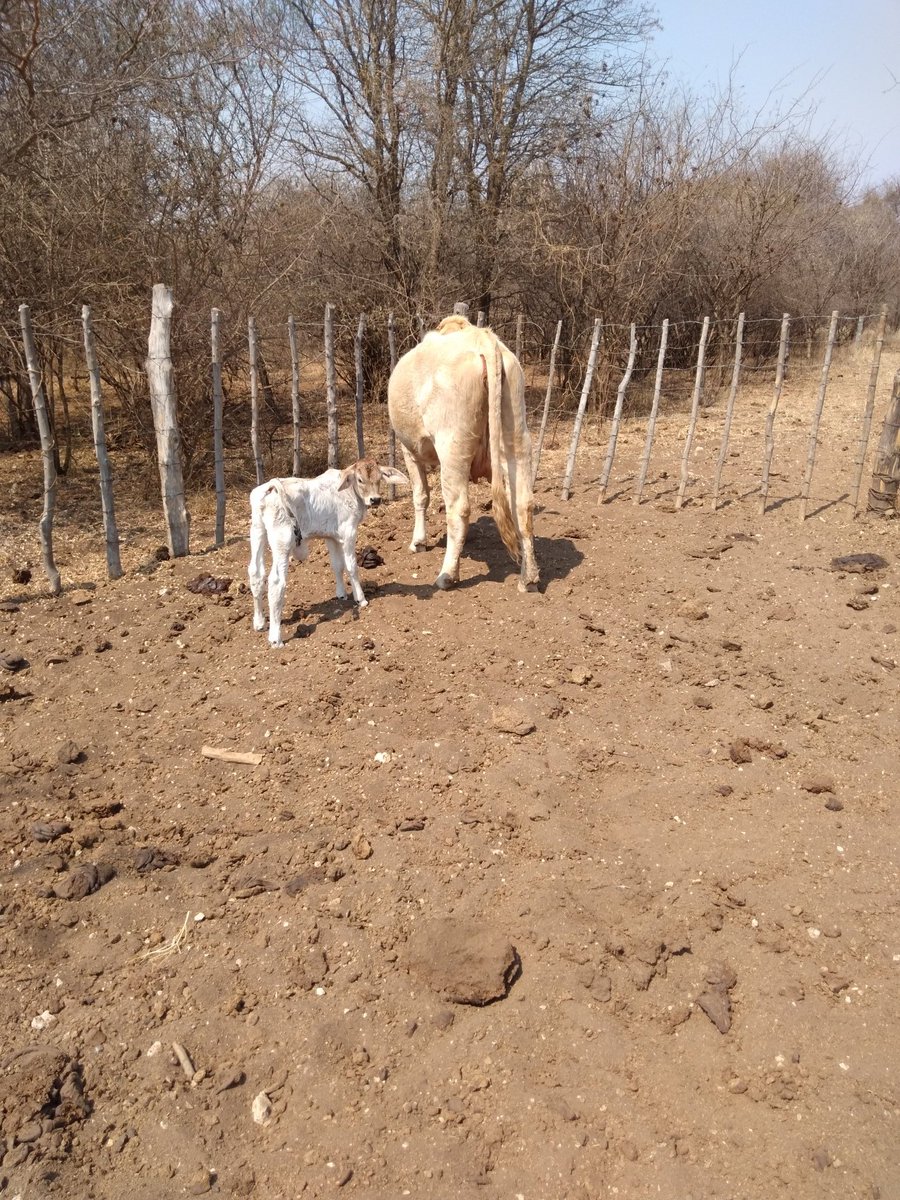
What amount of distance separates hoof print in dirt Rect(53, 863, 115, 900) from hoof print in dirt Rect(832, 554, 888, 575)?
242 inches

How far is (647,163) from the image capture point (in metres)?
14.6

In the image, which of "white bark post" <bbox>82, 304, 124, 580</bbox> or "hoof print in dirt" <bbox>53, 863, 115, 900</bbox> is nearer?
"hoof print in dirt" <bbox>53, 863, 115, 900</bbox>

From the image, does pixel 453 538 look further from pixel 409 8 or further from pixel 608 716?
pixel 409 8

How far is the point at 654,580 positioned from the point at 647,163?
429 inches

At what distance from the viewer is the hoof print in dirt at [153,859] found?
4.01m

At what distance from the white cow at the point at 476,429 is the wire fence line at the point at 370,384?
81.0 inches

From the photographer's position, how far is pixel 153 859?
13.3 ft

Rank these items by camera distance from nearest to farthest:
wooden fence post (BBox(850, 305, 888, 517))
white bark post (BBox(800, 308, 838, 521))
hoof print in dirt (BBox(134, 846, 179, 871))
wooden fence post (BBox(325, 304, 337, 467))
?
1. hoof print in dirt (BBox(134, 846, 179, 871))
2. wooden fence post (BBox(850, 305, 888, 517))
3. white bark post (BBox(800, 308, 838, 521))
4. wooden fence post (BBox(325, 304, 337, 467))

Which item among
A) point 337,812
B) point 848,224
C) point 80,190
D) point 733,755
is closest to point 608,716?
point 733,755

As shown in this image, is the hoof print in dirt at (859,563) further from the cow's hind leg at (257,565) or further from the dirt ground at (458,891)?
the cow's hind leg at (257,565)

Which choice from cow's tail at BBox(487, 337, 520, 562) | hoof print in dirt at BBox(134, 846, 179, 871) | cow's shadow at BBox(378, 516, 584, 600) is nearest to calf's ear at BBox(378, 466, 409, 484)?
cow's tail at BBox(487, 337, 520, 562)

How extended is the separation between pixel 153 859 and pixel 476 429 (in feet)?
13.1

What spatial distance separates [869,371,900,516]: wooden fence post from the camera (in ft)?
26.3

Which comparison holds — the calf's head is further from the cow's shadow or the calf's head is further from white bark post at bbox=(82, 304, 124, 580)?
white bark post at bbox=(82, 304, 124, 580)
